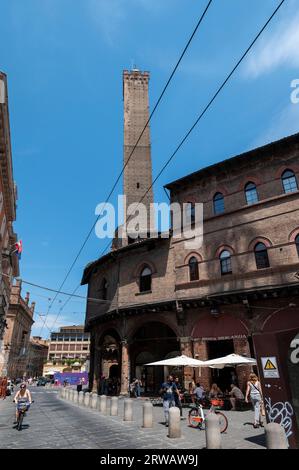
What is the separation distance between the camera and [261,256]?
18562mm

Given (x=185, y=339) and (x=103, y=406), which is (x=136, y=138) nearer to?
(x=185, y=339)

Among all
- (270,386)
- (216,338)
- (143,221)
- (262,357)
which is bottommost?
(270,386)

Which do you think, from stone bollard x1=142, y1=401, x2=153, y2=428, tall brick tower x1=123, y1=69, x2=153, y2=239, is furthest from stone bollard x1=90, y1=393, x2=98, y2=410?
tall brick tower x1=123, y1=69, x2=153, y2=239

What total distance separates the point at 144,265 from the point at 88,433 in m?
14.6

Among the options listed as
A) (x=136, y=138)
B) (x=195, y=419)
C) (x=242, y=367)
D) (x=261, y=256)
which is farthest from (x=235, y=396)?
(x=136, y=138)

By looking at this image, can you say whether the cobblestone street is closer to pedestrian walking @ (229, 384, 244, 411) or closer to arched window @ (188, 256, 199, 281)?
pedestrian walking @ (229, 384, 244, 411)

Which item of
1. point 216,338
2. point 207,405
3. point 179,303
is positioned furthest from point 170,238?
point 207,405

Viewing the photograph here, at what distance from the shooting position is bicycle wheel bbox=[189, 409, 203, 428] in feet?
33.6

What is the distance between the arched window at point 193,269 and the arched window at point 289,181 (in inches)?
275

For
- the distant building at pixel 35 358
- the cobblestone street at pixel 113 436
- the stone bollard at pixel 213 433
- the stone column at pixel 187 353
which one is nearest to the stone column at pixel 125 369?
the stone column at pixel 187 353

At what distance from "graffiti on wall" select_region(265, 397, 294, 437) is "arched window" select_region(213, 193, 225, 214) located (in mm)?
14748

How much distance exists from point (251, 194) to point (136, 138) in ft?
66.3
